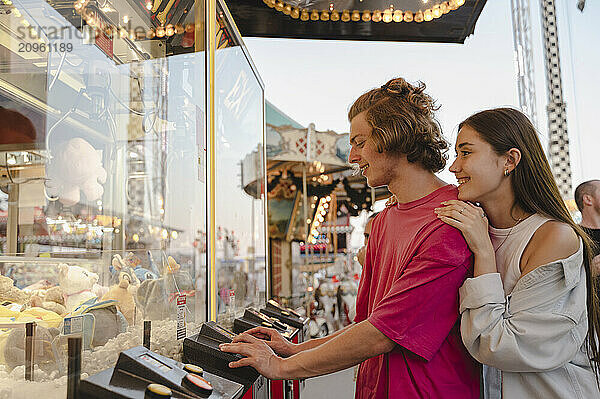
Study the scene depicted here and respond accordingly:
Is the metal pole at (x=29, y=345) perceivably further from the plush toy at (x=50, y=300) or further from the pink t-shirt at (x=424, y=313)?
the pink t-shirt at (x=424, y=313)

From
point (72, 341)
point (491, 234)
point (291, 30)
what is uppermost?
point (291, 30)

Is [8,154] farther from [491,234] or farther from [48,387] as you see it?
[491,234]

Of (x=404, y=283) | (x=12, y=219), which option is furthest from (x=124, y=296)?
(x=404, y=283)

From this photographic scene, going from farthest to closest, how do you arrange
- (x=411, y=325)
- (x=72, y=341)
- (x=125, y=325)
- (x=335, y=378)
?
(x=335, y=378) < (x=125, y=325) < (x=411, y=325) < (x=72, y=341)

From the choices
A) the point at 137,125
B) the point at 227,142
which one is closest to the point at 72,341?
the point at 137,125

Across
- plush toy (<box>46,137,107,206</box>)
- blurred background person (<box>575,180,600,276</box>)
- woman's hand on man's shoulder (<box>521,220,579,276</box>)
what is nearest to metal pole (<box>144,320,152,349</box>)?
plush toy (<box>46,137,107,206</box>)

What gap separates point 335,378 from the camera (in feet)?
18.6

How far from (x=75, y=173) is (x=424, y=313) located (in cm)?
105

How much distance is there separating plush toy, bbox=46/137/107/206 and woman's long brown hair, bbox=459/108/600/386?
3.87 ft

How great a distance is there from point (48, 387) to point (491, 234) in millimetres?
1330

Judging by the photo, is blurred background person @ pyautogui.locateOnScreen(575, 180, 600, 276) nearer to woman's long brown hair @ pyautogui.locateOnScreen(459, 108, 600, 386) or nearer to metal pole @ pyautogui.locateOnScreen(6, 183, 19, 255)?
woman's long brown hair @ pyautogui.locateOnScreen(459, 108, 600, 386)

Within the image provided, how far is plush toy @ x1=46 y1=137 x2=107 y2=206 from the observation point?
1337mm

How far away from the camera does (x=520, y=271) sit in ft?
4.94

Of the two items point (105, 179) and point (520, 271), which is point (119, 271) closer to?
point (105, 179)
